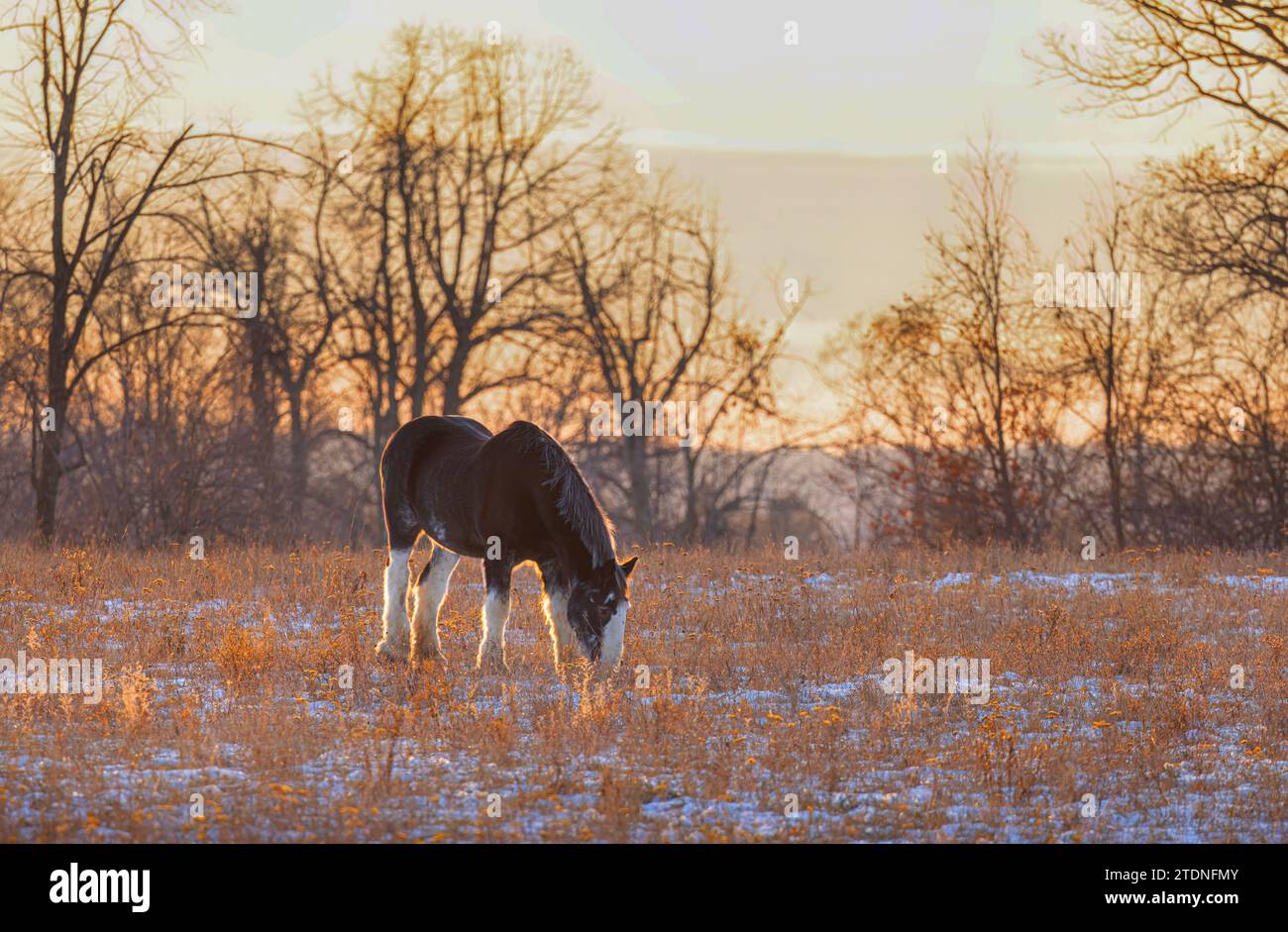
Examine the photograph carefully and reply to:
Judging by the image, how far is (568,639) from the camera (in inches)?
404

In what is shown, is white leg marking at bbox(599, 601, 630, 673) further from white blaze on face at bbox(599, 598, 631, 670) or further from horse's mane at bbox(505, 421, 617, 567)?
horse's mane at bbox(505, 421, 617, 567)

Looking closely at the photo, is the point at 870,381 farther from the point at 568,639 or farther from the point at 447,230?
the point at 568,639

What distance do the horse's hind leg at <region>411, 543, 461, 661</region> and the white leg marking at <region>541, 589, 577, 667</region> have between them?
4.06ft

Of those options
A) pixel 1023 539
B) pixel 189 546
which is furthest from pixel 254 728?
pixel 1023 539

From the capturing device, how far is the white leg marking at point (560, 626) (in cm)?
1025

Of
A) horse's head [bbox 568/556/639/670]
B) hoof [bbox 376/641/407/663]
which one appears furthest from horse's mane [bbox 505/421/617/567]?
hoof [bbox 376/641/407/663]

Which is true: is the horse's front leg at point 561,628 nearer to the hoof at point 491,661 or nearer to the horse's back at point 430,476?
the hoof at point 491,661

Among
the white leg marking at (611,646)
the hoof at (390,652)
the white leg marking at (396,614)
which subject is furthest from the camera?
the white leg marking at (396,614)

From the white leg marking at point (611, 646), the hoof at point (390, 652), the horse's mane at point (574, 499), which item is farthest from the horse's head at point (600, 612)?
the hoof at point (390, 652)

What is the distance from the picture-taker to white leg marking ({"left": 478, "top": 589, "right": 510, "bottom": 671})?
35.5ft

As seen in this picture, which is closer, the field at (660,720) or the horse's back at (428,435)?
the field at (660,720)

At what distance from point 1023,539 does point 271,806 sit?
20060 millimetres

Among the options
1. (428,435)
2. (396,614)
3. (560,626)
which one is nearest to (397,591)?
(396,614)

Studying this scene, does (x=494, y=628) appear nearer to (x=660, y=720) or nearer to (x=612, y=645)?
(x=612, y=645)
